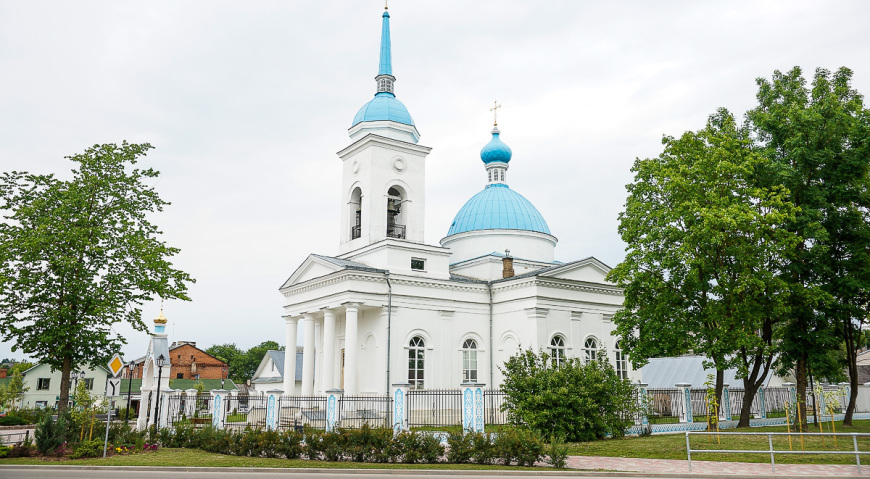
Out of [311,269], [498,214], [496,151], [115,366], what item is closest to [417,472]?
[115,366]

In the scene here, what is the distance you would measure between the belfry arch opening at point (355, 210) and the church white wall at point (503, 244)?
18.2ft

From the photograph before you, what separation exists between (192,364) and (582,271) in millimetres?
48214

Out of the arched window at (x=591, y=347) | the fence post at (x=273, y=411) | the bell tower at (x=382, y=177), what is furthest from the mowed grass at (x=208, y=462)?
the arched window at (x=591, y=347)

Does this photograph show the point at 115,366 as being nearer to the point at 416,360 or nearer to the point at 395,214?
the point at 416,360

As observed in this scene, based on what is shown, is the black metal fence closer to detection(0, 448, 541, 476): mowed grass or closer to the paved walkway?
detection(0, 448, 541, 476): mowed grass

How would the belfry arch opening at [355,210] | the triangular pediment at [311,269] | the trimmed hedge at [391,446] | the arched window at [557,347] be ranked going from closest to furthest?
the trimmed hedge at [391,446], the triangular pediment at [311,269], the arched window at [557,347], the belfry arch opening at [355,210]

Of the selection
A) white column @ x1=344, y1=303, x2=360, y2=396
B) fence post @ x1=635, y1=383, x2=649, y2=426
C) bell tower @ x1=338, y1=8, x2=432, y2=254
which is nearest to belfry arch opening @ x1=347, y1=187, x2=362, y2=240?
bell tower @ x1=338, y1=8, x2=432, y2=254

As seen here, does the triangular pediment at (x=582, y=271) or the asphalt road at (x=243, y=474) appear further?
the triangular pediment at (x=582, y=271)

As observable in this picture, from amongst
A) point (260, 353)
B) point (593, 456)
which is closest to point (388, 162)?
point (593, 456)

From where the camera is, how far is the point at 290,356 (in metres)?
30.3

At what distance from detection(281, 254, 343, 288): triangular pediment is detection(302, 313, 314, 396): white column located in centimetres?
180

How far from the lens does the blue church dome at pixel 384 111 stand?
3092 centimetres

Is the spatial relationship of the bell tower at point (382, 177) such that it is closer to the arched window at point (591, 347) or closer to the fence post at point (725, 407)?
the arched window at point (591, 347)

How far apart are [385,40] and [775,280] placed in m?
21.2
